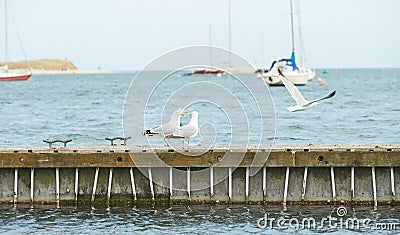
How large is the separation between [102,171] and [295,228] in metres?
5.12

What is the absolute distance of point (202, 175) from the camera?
69.4 feet

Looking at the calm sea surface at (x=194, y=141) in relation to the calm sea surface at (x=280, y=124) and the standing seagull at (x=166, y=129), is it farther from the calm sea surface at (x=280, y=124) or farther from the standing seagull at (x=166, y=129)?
the standing seagull at (x=166, y=129)

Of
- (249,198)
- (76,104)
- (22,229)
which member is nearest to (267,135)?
(249,198)

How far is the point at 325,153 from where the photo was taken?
20719 millimetres
